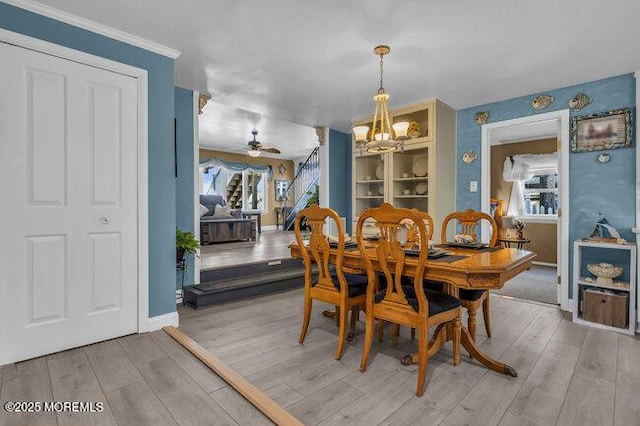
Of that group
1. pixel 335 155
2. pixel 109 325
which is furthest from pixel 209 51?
pixel 335 155

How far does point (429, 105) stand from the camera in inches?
163

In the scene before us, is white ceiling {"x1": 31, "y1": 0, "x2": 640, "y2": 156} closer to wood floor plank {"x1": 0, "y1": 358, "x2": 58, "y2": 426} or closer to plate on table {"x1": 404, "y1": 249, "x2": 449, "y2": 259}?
plate on table {"x1": 404, "y1": 249, "x2": 449, "y2": 259}

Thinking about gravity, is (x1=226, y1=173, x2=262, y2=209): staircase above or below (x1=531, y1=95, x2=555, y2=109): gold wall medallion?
below

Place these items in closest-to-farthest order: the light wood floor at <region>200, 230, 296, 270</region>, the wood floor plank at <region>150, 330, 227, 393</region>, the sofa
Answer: the wood floor plank at <region>150, 330, 227, 393</region>
the light wood floor at <region>200, 230, 296, 270</region>
the sofa

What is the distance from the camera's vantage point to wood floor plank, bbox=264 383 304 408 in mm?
1827

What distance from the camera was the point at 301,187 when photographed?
10914 millimetres

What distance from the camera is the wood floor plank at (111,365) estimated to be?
201 cm

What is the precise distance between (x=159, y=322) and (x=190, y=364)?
0.82 m

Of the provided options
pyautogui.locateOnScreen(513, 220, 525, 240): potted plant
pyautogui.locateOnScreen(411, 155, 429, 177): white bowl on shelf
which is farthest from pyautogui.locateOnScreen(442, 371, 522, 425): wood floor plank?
pyautogui.locateOnScreen(513, 220, 525, 240): potted plant

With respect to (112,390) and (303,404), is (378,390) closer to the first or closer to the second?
(303,404)

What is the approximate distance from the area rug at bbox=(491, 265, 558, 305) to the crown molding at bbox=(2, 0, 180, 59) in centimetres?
442

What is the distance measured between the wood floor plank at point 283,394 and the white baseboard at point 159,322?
4.67 ft

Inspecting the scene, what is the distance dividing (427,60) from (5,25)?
318cm

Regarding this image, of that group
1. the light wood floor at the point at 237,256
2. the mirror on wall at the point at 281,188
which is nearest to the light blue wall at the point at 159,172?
the light wood floor at the point at 237,256
